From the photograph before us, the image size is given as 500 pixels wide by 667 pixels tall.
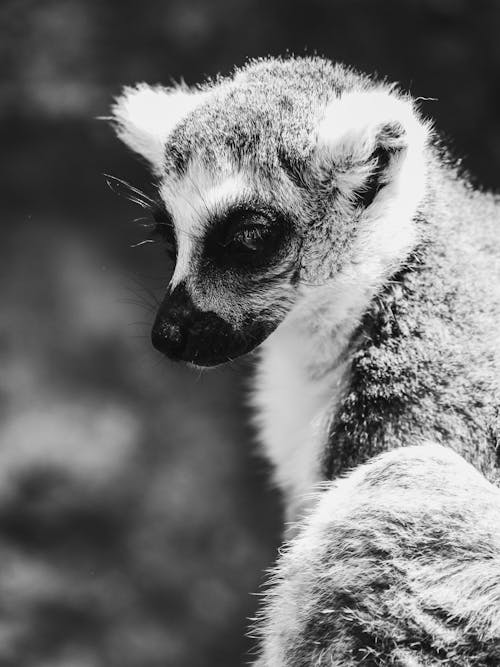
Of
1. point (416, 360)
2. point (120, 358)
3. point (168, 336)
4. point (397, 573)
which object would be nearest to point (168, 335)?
point (168, 336)

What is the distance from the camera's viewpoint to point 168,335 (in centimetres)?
167

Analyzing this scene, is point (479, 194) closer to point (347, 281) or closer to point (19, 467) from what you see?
point (347, 281)

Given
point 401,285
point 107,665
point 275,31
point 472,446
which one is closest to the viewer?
point 472,446

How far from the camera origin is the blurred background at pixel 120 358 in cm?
275

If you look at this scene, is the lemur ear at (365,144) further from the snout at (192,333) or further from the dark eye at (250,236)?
the snout at (192,333)

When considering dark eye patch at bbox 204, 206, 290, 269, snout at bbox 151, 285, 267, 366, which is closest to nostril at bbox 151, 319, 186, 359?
snout at bbox 151, 285, 267, 366

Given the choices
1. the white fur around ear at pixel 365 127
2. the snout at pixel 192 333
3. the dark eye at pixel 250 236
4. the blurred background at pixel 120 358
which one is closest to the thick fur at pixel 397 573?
the snout at pixel 192 333

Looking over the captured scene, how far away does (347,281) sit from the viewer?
5.77 feet

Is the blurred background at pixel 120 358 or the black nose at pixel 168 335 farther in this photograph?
the blurred background at pixel 120 358

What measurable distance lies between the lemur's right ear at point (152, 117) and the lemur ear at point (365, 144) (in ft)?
1.17

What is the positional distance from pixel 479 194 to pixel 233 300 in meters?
0.69

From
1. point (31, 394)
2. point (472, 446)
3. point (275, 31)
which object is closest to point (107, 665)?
point (31, 394)

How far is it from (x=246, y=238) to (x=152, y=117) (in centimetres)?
48

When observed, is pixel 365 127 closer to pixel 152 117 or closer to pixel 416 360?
pixel 416 360
